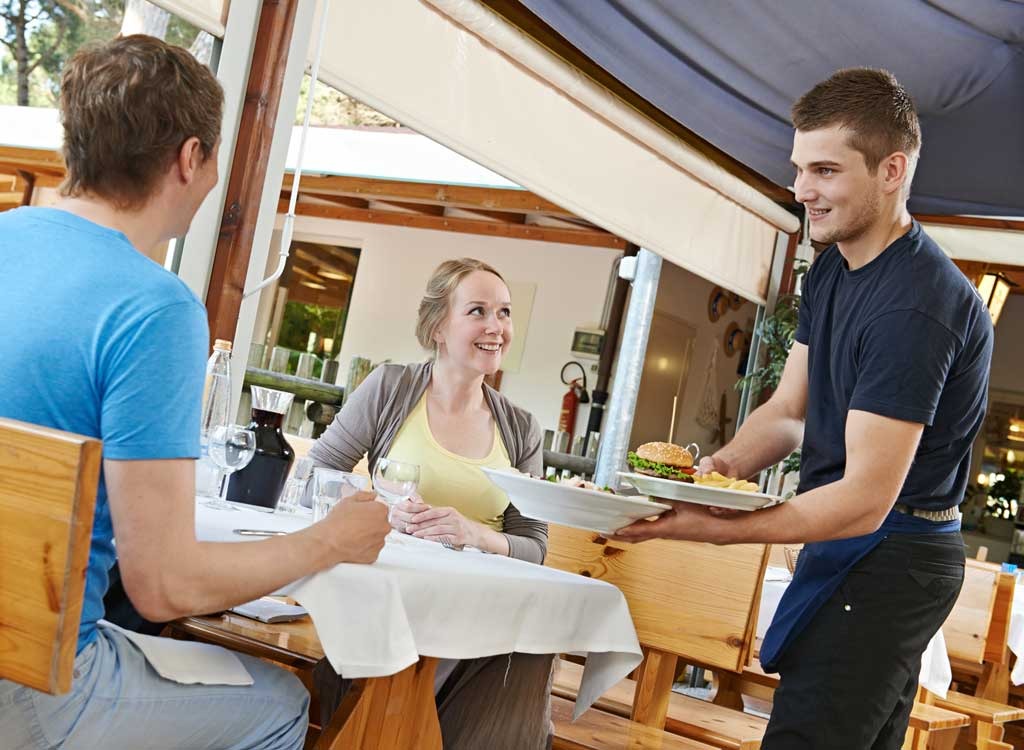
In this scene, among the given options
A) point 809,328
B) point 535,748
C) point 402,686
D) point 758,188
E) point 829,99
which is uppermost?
point 758,188

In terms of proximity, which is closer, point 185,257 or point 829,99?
point 829,99

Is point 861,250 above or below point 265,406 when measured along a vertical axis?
above

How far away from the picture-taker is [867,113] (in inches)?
76.4

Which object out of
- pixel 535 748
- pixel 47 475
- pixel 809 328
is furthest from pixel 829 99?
pixel 47 475

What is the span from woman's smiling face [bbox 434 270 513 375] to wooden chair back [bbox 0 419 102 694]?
5.98 feet

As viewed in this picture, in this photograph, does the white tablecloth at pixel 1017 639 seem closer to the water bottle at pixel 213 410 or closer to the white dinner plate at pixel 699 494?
the white dinner plate at pixel 699 494

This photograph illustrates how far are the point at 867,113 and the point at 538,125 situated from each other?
8.70ft

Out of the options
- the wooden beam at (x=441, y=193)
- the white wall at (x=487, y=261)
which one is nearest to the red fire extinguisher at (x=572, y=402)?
the white wall at (x=487, y=261)

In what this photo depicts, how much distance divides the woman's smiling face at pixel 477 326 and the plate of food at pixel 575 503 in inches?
38.9

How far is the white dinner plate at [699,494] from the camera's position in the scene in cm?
187

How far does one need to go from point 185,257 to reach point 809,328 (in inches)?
66.0

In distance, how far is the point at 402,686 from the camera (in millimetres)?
1686

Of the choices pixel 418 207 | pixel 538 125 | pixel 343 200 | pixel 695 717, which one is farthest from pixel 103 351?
pixel 343 200

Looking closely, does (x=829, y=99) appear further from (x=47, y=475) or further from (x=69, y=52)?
(x=69, y=52)
